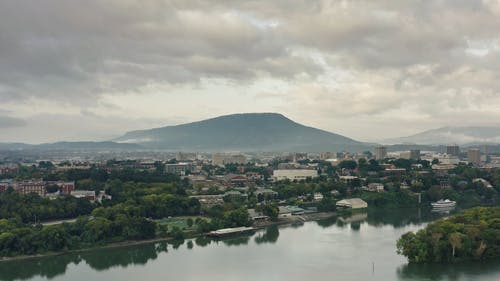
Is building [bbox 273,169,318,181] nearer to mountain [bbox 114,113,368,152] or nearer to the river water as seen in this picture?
the river water

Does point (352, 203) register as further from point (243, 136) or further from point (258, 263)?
point (243, 136)

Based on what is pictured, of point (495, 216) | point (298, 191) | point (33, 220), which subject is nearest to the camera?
point (495, 216)

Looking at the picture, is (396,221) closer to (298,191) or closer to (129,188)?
(298,191)

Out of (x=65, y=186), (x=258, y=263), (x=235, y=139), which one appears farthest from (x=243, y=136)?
(x=258, y=263)

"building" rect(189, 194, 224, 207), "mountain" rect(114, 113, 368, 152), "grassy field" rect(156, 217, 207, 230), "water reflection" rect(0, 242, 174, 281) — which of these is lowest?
"water reflection" rect(0, 242, 174, 281)

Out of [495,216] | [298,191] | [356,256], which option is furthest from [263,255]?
[298,191]

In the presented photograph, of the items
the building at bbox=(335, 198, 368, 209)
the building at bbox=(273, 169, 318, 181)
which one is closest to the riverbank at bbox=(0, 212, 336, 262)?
the building at bbox=(335, 198, 368, 209)
